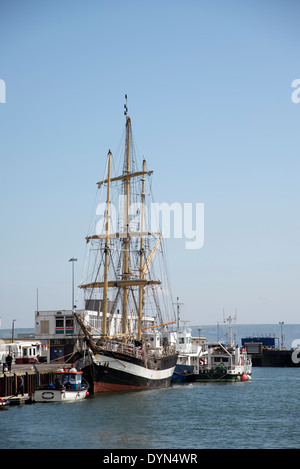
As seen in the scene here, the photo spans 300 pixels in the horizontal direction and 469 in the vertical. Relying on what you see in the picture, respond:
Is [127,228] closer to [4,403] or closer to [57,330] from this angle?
[57,330]

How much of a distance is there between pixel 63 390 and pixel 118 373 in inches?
520

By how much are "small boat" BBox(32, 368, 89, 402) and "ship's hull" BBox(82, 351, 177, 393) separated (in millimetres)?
4759

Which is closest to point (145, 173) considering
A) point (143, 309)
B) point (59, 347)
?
point (143, 309)

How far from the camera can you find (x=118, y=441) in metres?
38.4

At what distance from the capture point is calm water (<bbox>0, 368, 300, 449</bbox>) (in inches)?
1523

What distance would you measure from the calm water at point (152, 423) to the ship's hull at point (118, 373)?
2373mm

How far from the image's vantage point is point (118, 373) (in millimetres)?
68812

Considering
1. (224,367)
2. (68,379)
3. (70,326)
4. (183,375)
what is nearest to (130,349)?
(68,379)

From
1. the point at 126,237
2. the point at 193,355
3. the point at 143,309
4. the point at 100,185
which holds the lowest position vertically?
the point at 193,355

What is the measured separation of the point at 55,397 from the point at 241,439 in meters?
20.7

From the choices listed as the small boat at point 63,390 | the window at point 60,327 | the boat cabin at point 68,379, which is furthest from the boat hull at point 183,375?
the boat cabin at point 68,379

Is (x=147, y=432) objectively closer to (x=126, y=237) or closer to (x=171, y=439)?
(x=171, y=439)

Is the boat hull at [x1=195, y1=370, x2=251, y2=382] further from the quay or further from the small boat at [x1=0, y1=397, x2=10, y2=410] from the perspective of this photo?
the small boat at [x1=0, y1=397, x2=10, y2=410]
